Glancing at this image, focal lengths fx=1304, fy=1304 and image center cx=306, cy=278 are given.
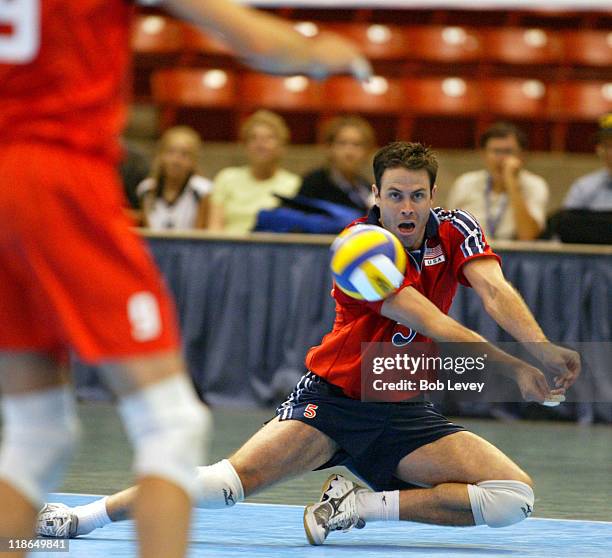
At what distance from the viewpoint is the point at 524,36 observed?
1123cm

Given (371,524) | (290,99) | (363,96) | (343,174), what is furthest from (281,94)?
(371,524)

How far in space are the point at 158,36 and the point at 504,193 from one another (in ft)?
15.5

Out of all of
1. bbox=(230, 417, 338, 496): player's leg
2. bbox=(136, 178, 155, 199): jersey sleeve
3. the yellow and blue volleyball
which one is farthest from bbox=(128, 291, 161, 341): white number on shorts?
bbox=(136, 178, 155, 199): jersey sleeve

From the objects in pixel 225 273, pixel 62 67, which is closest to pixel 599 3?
pixel 225 273

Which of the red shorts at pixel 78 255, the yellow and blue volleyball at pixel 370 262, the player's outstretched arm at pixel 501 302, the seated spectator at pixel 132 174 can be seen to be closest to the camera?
the red shorts at pixel 78 255

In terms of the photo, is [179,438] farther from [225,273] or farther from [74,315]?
[225,273]

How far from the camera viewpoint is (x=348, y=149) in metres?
7.41

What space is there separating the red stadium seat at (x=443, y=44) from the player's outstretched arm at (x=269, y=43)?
30.2ft

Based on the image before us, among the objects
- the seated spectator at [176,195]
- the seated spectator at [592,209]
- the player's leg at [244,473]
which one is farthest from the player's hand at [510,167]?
the player's leg at [244,473]

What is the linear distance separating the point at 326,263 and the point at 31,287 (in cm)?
524

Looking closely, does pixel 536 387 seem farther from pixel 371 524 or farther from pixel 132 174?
pixel 132 174

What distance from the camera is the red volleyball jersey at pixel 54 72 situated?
196 centimetres

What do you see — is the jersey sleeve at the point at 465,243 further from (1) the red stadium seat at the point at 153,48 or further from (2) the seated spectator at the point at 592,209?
(1) the red stadium seat at the point at 153,48

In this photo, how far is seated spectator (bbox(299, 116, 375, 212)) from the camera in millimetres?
7406
